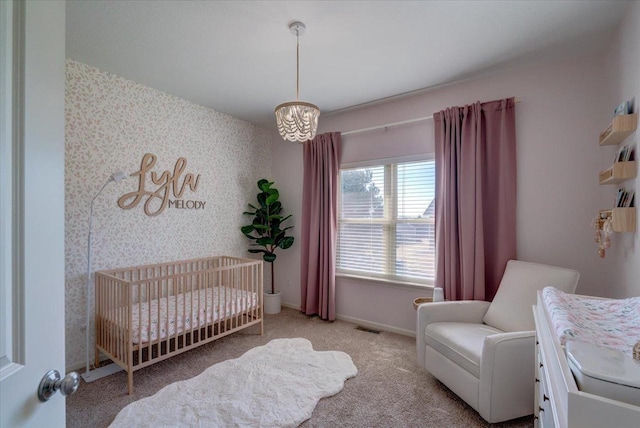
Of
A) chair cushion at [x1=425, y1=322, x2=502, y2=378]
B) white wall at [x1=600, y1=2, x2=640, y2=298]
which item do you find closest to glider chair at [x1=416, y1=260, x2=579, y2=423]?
chair cushion at [x1=425, y1=322, x2=502, y2=378]

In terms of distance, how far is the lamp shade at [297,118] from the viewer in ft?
Answer: 5.82

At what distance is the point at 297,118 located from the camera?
179 centimetres

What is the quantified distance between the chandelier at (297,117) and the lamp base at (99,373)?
2.29 m

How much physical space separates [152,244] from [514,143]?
3437mm

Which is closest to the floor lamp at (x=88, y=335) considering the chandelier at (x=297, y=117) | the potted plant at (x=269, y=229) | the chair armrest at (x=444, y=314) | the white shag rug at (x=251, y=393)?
the white shag rug at (x=251, y=393)

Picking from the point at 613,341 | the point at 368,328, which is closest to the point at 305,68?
the point at 613,341

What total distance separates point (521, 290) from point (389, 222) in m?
1.37

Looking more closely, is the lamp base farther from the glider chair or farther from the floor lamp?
the glider chair

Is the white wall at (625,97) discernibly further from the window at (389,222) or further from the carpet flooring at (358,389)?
the window at (389,222)

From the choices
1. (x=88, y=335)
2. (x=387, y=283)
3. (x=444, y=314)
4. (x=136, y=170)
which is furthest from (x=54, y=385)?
(x=387, y=283)

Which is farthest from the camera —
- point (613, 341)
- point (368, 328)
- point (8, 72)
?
point (368, 328)

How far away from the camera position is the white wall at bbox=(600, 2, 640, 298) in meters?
1.57

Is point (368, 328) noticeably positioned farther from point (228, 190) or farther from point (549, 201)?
point (228, 190)

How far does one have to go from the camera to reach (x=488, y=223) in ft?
8.32
